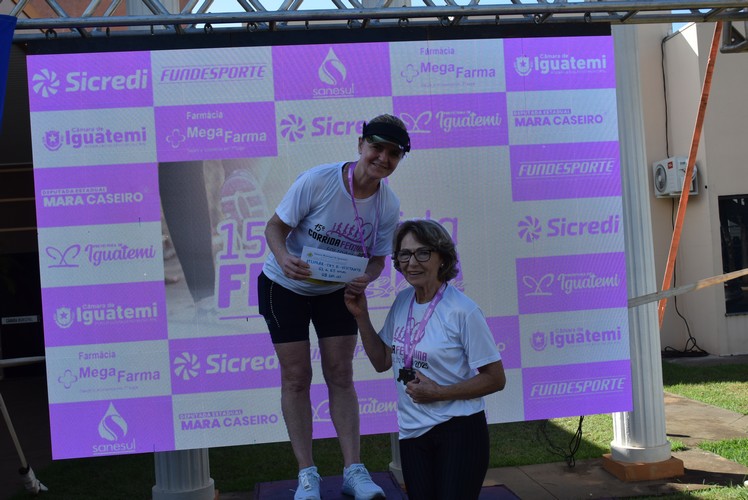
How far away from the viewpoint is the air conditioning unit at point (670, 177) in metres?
9.29

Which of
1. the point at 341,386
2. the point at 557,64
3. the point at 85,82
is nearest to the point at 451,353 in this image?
the point at 341,386

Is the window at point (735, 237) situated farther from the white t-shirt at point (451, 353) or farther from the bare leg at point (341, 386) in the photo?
the white t-shirt at point (451, 353)

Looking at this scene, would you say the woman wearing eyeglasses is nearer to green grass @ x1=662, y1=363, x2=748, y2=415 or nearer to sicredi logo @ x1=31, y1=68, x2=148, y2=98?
sicredi logo @ x1=31, y1=68, x2=148, y2=98

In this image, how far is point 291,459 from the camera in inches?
234

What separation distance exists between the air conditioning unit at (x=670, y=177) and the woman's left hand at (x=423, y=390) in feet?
25.3

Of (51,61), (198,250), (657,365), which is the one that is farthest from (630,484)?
(51,61)

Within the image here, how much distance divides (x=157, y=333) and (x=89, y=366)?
0.36 metres

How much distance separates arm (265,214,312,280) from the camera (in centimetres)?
291

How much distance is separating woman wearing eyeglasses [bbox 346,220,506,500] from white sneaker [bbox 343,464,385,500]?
52 centimetres

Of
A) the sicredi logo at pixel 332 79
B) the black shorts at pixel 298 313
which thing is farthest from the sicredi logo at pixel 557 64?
the black shorts at pixel 298 313

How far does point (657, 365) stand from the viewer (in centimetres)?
488

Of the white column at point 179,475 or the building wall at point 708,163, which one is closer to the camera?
the white column at point 179,475

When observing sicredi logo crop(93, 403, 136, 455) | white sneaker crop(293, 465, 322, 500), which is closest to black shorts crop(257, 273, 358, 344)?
white sneaker crop(293, 465, 322, 500)

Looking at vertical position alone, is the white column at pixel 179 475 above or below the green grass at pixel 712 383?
above
